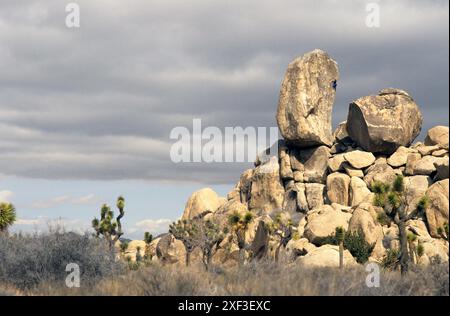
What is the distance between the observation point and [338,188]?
7612cm

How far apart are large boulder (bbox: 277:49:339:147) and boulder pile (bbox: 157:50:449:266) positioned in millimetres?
138

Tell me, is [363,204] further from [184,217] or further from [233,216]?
[184,217]

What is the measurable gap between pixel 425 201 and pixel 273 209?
42.0 m

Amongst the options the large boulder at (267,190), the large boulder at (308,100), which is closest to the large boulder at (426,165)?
the large boulder at (308,100)

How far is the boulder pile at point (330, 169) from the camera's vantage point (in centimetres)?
6388

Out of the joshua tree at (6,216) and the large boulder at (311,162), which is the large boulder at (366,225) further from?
the joshua tree at (6,216)

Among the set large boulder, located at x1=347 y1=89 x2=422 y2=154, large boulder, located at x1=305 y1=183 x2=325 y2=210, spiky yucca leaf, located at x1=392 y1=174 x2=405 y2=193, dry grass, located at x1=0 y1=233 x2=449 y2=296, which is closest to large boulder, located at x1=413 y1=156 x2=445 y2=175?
large boulder, located at x1=347 y1=89 x2=422 y2=154

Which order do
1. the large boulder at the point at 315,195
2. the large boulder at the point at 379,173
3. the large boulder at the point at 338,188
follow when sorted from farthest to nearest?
the large boulder at the point at 315,195
the large boulder at the point at 338,188
the large boulder at the point at 379,173

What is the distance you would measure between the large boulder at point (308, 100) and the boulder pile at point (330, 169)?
14 centimetres

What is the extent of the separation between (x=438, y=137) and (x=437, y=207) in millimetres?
16581

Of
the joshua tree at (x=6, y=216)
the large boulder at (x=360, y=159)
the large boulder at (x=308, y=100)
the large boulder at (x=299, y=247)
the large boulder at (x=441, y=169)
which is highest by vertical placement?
the large boulder at (x=308, y=100)

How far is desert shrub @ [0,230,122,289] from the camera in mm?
21797

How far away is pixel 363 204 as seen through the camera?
6544 centimetres
